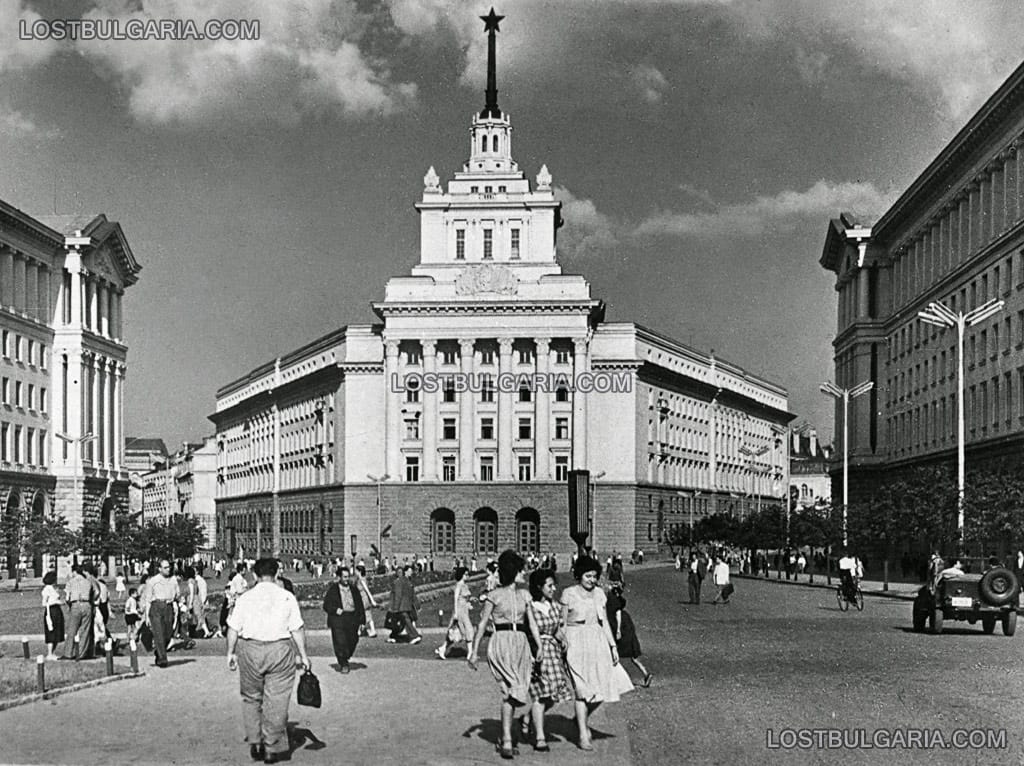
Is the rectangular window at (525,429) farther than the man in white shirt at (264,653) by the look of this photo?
Yes

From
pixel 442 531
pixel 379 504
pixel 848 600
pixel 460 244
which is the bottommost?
pixel 442 531

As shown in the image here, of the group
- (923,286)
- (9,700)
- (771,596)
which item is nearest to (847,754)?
(9,700)

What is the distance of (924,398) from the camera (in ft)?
295

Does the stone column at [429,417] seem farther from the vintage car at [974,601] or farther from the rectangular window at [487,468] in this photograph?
the vintage car at [974,601]

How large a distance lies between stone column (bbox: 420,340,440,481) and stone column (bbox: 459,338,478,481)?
1.98 m

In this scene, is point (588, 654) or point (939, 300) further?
point (939, 300)

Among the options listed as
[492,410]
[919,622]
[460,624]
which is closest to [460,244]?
[492,410]

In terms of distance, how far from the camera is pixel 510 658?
15.6 meters

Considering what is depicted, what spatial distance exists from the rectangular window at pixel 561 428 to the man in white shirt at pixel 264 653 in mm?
104767

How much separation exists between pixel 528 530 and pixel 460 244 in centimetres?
2359

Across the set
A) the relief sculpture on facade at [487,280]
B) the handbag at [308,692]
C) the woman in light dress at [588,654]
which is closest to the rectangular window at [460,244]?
the relief sculpture on facade at [487,280]

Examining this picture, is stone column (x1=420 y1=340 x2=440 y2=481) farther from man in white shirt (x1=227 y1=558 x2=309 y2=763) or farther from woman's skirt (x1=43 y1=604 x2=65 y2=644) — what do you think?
man in white shirt (x1=227 y1=558 x2=309 y2=763)

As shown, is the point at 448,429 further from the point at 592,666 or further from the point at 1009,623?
the point at 592,666

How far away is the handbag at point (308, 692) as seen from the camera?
1524 cm
